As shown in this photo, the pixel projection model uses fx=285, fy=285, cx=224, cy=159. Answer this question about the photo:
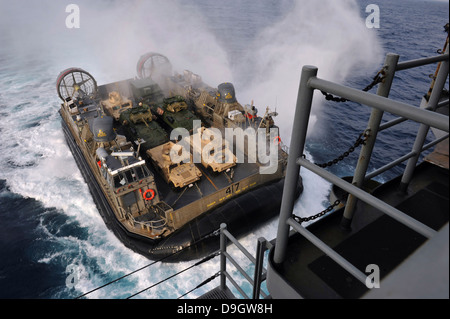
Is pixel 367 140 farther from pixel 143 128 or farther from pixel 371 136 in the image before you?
pixel 143 128

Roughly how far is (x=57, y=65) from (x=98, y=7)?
3828 cm

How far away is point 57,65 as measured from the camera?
50281 millimetres

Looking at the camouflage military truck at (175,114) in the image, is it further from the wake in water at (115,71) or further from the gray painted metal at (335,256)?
the gray painted metal at (335,256)

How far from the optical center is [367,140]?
4.15 metres

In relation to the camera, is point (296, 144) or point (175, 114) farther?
point (175, 114)

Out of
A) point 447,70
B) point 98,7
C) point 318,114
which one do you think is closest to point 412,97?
point 318,114

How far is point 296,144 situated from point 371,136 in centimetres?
166

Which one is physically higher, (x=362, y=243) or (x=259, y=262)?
(x=362, y=243)

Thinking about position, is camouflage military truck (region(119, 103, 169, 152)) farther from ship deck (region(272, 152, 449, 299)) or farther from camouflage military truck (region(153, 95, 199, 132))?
ship deck (region(272, 152, 449, 299))

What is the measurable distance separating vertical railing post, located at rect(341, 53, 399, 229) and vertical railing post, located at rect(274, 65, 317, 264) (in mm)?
1380

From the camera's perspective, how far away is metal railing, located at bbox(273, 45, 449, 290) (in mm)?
2090
